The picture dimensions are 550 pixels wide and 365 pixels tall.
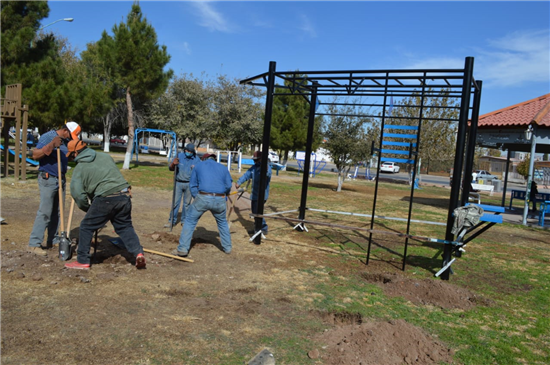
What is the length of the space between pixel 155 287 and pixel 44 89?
51.2 ft

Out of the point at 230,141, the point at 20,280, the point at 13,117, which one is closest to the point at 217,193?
the point at 20,280

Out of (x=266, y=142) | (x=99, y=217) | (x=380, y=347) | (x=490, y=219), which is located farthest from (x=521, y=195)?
(x=99, y=217)

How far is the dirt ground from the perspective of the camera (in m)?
3.83

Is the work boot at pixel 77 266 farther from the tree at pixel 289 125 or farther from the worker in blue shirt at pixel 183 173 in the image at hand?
the tree at pixel 289 125

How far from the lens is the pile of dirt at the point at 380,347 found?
3855mm

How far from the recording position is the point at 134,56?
2314 cm

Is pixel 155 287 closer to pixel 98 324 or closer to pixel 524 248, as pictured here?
pixel 98 324

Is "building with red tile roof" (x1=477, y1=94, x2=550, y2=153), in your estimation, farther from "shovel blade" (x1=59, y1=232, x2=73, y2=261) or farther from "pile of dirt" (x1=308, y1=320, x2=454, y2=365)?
"shovel blade" (x1=59, y1=232, x2=73, y2=261)

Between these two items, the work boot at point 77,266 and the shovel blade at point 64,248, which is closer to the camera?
the work boot at point 77,266

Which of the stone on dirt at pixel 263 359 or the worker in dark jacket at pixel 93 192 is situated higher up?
the worker in dark jacket at pixel 93 192

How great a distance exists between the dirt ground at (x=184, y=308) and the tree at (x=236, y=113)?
30.4m

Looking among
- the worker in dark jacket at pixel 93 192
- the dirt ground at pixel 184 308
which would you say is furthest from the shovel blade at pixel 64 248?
the worker in dark jacket at pixel 93 192

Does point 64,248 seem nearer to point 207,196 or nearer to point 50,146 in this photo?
point 50,146

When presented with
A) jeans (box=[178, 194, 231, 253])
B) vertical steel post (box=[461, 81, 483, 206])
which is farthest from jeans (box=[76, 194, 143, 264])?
vertical steel post (box=[461, 81, 483, 206])
